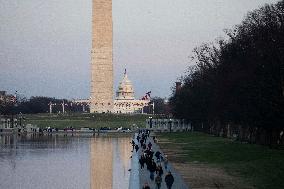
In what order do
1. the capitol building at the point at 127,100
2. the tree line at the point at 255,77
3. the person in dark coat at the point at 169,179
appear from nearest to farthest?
the person in dark coat at the point at 169,179 → the tree line at the point at 255,77 → the capitol building at the point at 127,100

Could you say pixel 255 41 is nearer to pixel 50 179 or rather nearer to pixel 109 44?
pixel 50 179

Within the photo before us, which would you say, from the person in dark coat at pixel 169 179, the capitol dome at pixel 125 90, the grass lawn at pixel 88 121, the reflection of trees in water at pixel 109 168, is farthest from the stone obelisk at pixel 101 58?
the person in dark coat at pixel 169 179

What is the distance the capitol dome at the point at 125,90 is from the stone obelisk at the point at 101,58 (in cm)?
5374

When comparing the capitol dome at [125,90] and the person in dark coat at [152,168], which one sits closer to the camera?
the person in dark coat at [152,168]

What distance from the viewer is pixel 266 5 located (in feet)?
138

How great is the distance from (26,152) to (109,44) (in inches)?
3027

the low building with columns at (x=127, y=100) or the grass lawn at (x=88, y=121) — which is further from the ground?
the low building with columns at (x=127, y=100)

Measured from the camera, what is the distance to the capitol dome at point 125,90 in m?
178

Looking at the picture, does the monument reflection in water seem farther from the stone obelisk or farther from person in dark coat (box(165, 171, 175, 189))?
the stone obelisk

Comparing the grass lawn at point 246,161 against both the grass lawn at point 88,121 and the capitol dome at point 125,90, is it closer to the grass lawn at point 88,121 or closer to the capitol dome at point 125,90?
the grass lawn at point 88,121

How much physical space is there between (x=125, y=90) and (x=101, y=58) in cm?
5932

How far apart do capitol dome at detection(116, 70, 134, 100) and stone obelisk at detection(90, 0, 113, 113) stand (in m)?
53.7

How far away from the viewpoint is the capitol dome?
178m

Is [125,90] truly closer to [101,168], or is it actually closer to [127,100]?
[127,100]
